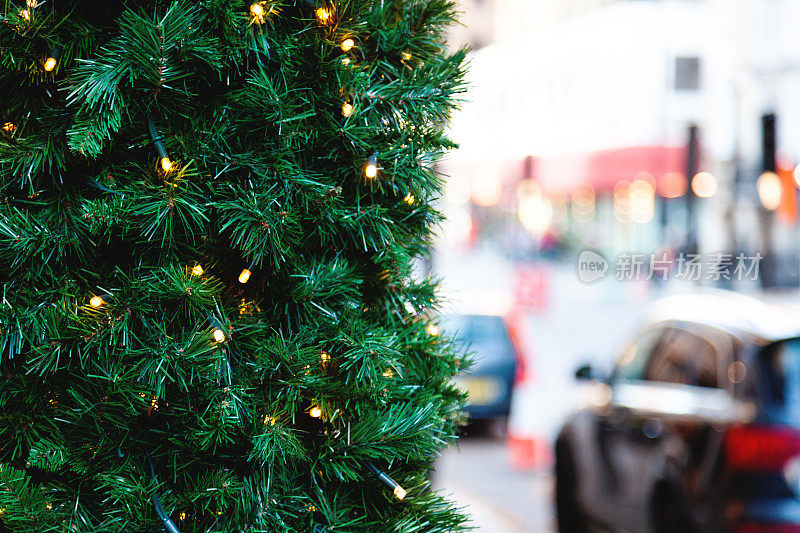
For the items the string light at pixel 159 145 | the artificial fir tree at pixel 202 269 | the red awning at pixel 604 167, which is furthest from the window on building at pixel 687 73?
the string light at pixel 159 145

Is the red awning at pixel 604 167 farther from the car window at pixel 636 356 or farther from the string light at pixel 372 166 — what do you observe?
the string light at pixel 372 166

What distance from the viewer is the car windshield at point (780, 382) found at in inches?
174

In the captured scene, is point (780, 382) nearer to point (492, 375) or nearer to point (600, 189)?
point (492, 375)

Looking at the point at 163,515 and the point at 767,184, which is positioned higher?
the point at 767,184

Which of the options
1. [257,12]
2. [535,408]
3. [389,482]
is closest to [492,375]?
[535,408]

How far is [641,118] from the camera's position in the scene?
32062 millimetres

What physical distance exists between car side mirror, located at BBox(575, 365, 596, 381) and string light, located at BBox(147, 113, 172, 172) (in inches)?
173

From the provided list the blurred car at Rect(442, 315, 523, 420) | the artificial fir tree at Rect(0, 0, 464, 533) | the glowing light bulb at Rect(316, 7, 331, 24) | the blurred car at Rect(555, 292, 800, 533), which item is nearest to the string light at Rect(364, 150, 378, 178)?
the artificial fir tree at Rect(0, 0, 464, 533)

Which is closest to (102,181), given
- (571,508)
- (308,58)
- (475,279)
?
(308,58)

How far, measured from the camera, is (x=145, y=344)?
1.73 meters

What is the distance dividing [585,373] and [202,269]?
4319 mm

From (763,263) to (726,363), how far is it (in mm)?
19408

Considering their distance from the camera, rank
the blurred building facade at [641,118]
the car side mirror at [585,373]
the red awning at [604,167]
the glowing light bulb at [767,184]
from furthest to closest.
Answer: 1. the red awning at [604,167]
2. the blurred building facade at [641,118]
3. the glowing light bulb at [767,184]
4. the car side mirror at [585,373]

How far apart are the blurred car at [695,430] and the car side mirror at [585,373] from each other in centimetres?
1
